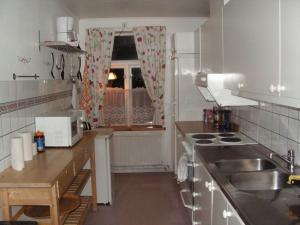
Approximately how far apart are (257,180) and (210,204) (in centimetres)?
36

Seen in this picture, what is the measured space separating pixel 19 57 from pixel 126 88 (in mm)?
2684

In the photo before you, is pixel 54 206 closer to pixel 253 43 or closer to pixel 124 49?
pixel 253 43

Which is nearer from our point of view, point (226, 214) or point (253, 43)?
point (226, 214)

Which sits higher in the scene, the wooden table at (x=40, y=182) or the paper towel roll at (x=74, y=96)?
the paper towel roll at (x=74, y=96)

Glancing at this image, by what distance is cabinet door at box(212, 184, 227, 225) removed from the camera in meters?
1.90

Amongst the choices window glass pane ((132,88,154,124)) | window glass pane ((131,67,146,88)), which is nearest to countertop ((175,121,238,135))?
A: window glass pane ((132,88,154,124))

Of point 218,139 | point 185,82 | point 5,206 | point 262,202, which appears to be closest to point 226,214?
point 262,202

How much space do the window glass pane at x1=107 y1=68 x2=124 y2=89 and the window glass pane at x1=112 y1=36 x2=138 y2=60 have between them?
0.19m

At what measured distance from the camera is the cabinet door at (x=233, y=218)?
1.58m

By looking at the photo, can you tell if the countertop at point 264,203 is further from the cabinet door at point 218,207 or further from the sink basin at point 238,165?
the sink basin at point 238,165

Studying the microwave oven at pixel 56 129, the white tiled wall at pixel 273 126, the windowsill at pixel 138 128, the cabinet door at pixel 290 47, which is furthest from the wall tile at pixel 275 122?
the windowsill at pixel 138 128

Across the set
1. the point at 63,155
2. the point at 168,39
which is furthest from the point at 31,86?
the point at 168,39

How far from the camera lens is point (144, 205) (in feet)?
12.9

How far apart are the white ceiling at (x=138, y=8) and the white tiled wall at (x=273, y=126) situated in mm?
1639
